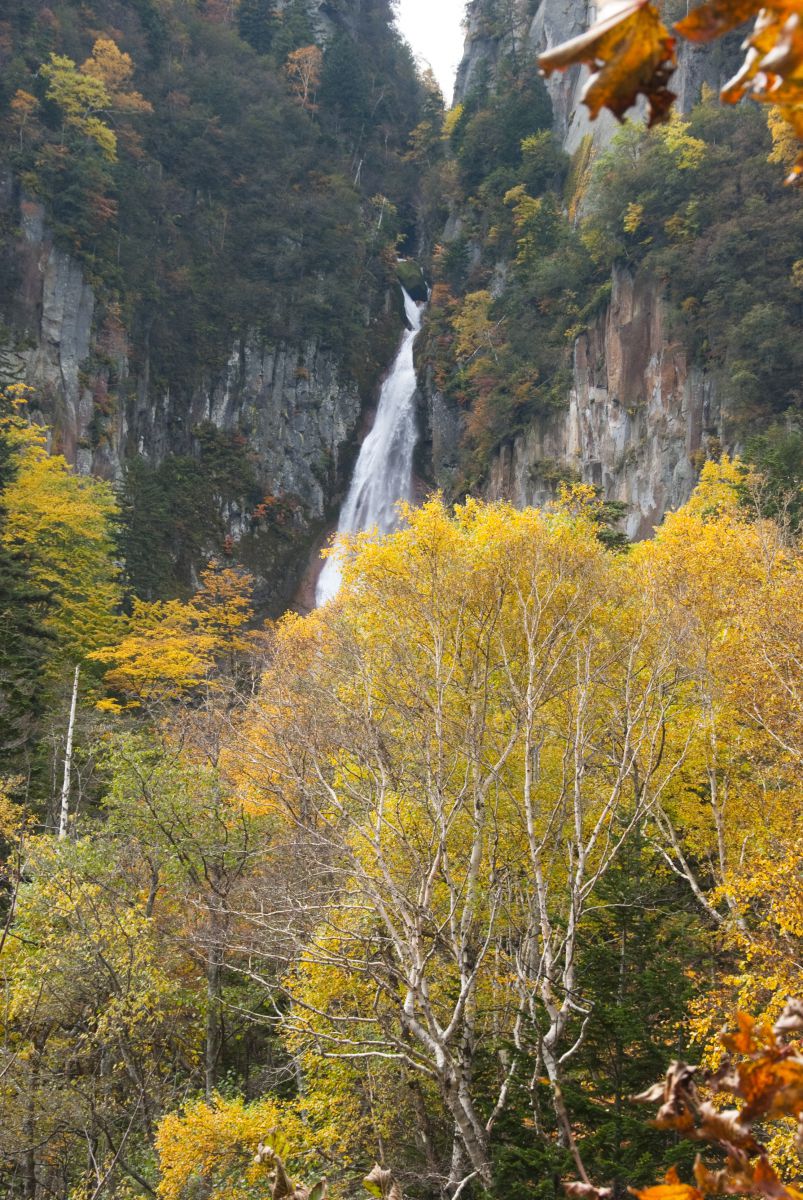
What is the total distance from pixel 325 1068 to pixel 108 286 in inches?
1609

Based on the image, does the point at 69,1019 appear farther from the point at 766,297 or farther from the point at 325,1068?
the point at 766,297

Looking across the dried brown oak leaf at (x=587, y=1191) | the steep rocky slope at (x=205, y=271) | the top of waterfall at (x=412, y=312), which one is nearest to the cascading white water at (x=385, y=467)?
the steep rocky slope at (x=205, y=271)

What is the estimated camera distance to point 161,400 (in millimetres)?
45094

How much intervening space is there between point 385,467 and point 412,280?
1794cm

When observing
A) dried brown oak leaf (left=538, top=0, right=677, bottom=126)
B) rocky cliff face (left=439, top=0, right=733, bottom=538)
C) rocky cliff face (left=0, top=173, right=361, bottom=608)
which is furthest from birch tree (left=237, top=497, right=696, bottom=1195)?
rocky cliff face (left=0, top=173, right=361, bottom=608)

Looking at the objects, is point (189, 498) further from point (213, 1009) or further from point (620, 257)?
point (213, 1009)

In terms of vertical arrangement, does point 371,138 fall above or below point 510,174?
above

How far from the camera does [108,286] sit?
41.9 metres

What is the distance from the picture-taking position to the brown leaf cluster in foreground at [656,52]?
797mm

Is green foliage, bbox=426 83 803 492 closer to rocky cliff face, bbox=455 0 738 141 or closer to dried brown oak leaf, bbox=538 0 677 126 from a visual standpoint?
rocky cliff face, bbox=455 0 738 141

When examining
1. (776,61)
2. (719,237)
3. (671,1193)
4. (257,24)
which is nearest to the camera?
(776,61)

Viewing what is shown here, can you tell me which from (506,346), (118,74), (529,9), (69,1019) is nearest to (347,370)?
(506,346)

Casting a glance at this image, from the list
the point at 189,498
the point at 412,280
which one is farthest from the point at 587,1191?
the point at 412,280

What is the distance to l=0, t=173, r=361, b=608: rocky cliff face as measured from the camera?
3747 cm
